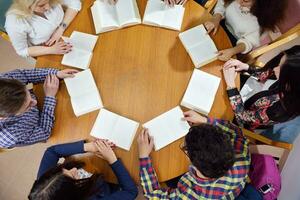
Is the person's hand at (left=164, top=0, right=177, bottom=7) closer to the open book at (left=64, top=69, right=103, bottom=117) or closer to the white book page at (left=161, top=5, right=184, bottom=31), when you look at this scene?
the white book page at (left=161, top=5, right=184, bottom=31)

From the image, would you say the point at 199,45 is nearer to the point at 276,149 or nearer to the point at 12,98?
the point at 276,149

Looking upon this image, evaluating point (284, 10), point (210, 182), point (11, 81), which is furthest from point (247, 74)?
point (11, 81)

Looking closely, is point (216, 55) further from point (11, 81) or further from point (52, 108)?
point (11, 81)

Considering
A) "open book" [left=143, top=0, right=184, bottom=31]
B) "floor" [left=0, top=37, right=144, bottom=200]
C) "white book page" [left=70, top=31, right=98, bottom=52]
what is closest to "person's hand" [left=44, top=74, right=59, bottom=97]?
"white book page" [left=70, top=31, right=98, bottom=52]

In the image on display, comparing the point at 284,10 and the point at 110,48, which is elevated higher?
the point at 284,10

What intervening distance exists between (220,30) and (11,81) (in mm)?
1151

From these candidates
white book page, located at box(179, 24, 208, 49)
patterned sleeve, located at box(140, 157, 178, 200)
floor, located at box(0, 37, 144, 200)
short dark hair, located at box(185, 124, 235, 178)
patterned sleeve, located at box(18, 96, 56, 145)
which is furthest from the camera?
floor, located at box(0, 37, 144, 200)

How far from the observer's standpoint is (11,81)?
1497mm

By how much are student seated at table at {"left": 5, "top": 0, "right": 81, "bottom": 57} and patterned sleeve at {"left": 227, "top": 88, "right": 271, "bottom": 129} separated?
0.95 metres

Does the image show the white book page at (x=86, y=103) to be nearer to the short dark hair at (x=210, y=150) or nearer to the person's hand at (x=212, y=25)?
the short dark hair at (x=210, y=150)

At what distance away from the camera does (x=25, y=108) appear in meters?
1.55

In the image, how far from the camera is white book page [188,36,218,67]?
166cm

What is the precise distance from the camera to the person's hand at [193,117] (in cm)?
156

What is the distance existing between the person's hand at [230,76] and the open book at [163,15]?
0.37 meters
